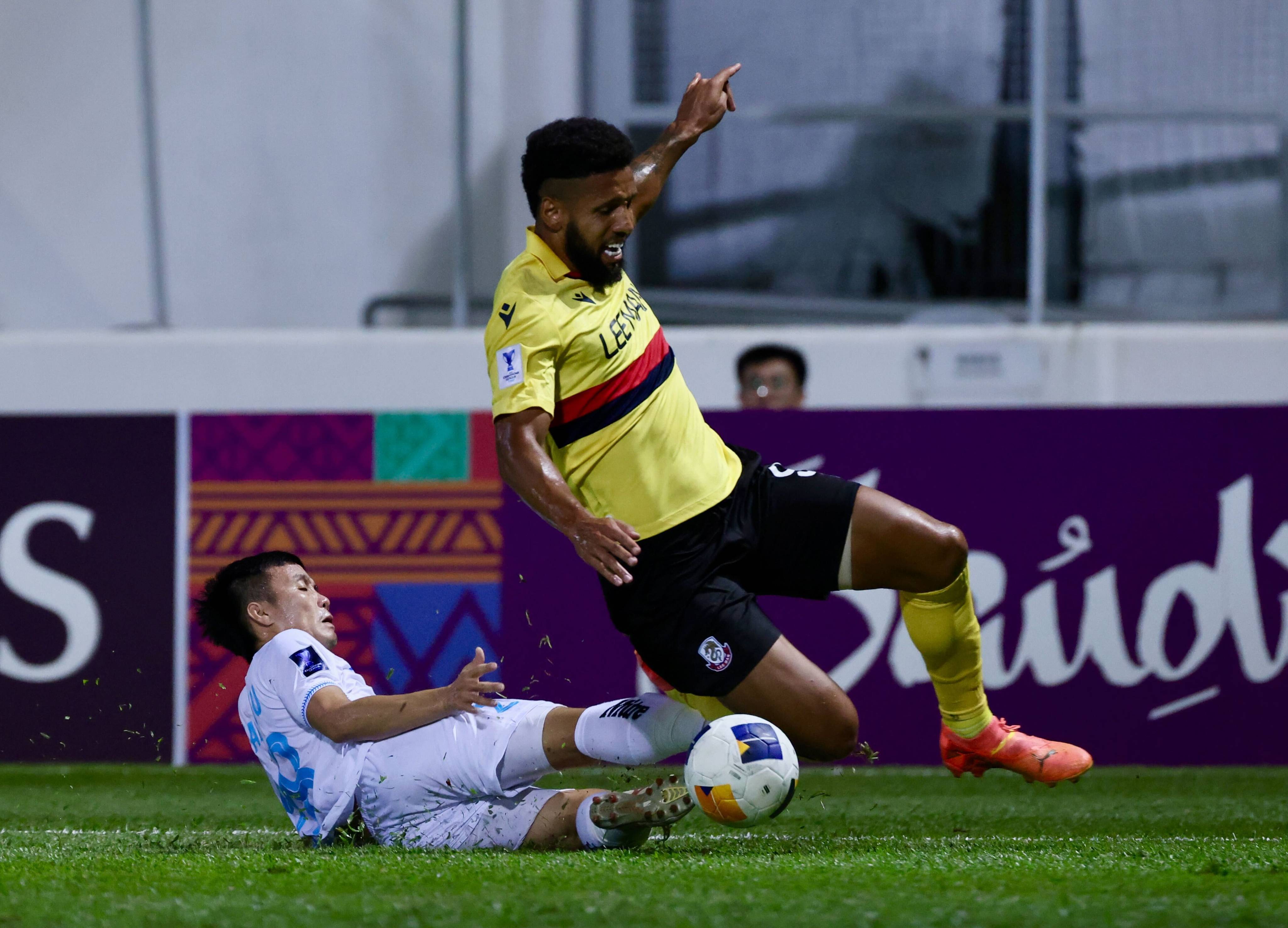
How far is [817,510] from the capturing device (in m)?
3.86

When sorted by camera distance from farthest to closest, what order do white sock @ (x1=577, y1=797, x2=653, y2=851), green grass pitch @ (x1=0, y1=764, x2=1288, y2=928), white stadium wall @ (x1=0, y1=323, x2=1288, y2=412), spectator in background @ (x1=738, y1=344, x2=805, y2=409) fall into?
white stadium wall @ (x1=0, y1=323, x2=1288, y2=412), spectator in background @ (x1=738, y1=344, x2=805, y2=409), white sock @ (x1=577, y1=797, x2=653, y2=851), green grass pitch @ (x1=0, y1=764, x2=1288, y2=928)

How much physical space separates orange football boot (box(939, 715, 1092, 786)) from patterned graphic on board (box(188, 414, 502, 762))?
252 cm

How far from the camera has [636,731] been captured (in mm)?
3643

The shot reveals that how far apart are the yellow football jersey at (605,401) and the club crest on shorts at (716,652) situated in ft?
0.96

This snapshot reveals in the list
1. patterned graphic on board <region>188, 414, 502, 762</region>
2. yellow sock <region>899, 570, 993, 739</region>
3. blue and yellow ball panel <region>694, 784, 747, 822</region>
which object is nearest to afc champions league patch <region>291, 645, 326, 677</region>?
blue and yellow ball panel <region>694, 784, 747, 822</region>

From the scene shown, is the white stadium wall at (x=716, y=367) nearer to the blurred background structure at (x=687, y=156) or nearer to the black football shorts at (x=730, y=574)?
the blurred background structure at (x=687, y=156)

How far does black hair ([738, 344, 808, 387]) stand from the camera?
684 centimetres

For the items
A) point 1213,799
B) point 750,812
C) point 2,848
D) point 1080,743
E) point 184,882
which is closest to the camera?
point 184,882

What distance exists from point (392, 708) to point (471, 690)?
221 millimetres

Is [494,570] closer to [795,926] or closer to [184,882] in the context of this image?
[184,882]

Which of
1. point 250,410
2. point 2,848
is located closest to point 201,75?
point 250,410

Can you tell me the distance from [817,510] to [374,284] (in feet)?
16.8

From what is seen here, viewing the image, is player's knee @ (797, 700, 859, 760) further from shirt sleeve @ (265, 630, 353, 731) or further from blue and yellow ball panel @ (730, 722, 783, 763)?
shirt sleeve @ (265, 630, 353, 731)

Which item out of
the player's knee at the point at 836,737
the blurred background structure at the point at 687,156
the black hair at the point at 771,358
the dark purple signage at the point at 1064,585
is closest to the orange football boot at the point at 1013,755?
the player's knee at the point at 836,737
